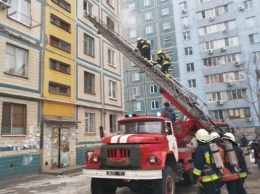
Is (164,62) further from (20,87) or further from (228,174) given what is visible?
(20,87)

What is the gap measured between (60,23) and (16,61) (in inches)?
196

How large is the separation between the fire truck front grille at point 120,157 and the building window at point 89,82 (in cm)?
1213

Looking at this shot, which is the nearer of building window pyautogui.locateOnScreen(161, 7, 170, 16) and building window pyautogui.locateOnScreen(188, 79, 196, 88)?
building window pyautogui.locateOnScreen(188, 79, 196, 88)

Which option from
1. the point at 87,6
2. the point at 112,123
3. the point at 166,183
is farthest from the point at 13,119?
the point at 87,6

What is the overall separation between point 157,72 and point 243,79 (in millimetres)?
27968

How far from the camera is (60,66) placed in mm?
17125

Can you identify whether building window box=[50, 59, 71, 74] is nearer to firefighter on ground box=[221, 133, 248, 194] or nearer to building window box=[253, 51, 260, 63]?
firefighter on ground box=[221, 133, 248, 194]

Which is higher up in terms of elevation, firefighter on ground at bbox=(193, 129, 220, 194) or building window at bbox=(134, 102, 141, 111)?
building window at bbox=(134, 102, 141, 111)

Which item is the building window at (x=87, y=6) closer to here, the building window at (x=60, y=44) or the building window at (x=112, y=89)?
the building window at (x=60, y=44)

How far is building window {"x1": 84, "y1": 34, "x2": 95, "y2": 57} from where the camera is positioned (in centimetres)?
2019

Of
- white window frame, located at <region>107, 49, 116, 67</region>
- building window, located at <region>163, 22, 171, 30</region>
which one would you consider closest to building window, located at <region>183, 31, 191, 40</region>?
A: building window, located at <region>163, 22, 171, 30</region>

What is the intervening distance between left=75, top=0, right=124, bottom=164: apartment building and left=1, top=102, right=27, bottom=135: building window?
14.8 feet

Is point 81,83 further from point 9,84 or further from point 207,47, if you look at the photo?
point 207,47

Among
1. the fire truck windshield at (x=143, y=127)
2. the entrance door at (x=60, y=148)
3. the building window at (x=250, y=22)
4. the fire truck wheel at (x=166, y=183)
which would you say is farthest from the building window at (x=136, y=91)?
the fire truck wheel at (x=166, y=183)
